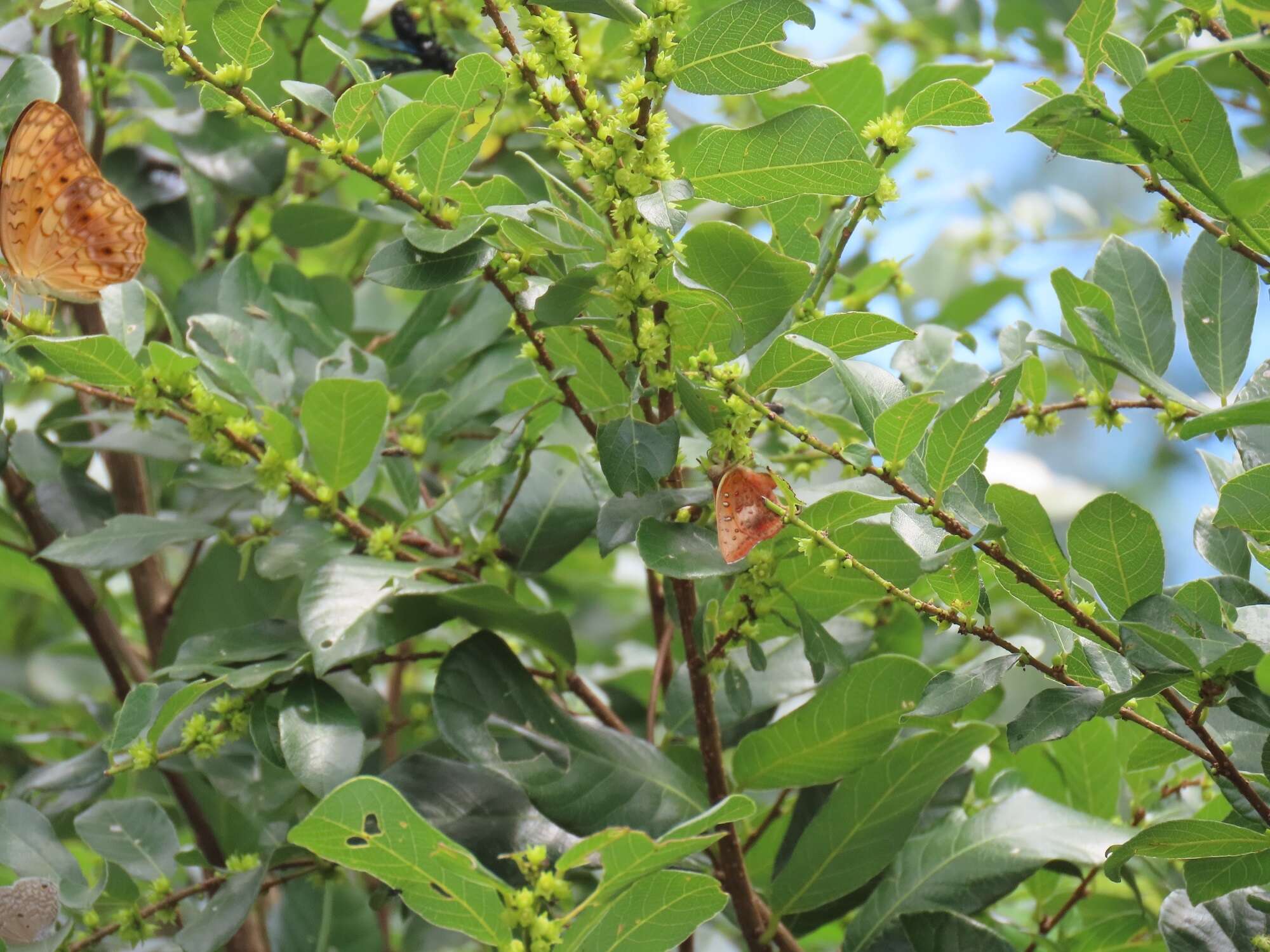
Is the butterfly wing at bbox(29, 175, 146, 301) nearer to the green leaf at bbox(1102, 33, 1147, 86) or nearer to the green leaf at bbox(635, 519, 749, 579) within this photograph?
the green leaf at bbox(635, 519, 749, 579)

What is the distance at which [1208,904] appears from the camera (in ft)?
2.24

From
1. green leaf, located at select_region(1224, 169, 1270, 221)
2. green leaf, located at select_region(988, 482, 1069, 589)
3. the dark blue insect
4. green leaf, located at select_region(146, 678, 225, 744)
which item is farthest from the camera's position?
the dark blue insect

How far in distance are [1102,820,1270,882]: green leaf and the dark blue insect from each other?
0.74 m

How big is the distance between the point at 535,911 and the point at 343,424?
36 centimetres

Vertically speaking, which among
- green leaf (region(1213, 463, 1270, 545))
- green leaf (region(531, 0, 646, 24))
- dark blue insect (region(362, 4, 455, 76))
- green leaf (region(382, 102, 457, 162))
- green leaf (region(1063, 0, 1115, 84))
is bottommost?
green leaf (region(1213, 463, 1270, 545))

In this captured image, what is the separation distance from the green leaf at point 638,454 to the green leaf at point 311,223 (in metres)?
0.51

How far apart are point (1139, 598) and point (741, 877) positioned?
1.00 ft

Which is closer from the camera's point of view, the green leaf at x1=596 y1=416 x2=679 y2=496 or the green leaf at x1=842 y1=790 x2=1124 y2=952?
the green leaf at x1=596 y1=416 x2=679 y2=496

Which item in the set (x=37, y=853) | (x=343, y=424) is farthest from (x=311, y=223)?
→ (x=37, y=853)

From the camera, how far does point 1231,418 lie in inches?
20.0

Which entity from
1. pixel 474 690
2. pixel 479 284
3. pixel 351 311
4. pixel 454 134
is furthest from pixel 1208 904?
pixel 351 311

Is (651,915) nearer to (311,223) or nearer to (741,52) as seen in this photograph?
(741,52)

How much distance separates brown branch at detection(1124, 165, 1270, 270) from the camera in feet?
2.03

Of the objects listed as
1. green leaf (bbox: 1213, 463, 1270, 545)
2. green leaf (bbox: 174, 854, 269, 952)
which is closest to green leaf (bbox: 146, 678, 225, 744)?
green leaf (bbox: 174, 854, 269, 952)
